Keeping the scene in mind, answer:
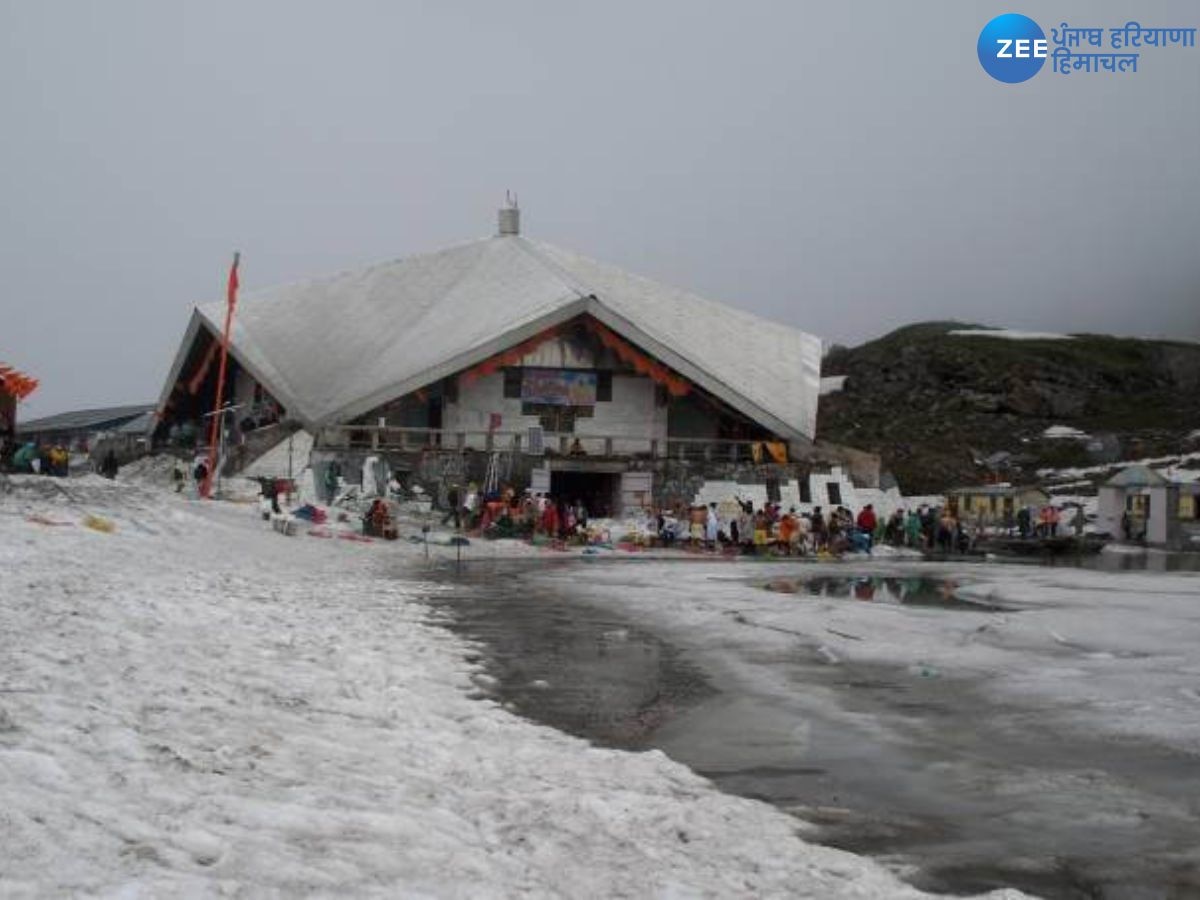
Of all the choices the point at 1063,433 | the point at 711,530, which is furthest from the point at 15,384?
the point at 1063,433

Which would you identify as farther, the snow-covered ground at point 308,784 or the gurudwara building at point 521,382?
the gurudwara building at point 521,382

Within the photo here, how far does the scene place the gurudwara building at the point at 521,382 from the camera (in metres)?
36.1

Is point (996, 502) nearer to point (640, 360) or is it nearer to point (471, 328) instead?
point (640, 360)

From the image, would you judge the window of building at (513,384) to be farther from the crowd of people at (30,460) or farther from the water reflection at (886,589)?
the water reflection at (886,589)

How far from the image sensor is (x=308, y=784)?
5.27 metres

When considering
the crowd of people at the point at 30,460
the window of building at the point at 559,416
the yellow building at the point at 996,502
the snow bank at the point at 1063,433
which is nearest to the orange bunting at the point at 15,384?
the crowd of people at the point at 30,460

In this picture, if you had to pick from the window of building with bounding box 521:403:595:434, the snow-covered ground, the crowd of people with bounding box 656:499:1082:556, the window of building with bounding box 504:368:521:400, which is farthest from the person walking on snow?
the snow-covered ground

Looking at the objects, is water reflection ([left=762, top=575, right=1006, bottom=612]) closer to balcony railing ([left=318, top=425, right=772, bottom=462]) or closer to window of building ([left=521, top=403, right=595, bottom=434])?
balcony railing ([left=318, top=425, right=772, bottom=462])

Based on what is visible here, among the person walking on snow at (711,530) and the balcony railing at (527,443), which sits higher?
the balcony railing at (527,443)

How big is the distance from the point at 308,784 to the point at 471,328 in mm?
35454

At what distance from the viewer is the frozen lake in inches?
215

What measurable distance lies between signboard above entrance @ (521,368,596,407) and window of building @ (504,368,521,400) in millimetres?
129

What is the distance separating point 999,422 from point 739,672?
70.5 meters

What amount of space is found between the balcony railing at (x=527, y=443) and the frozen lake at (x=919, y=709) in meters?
19.4
